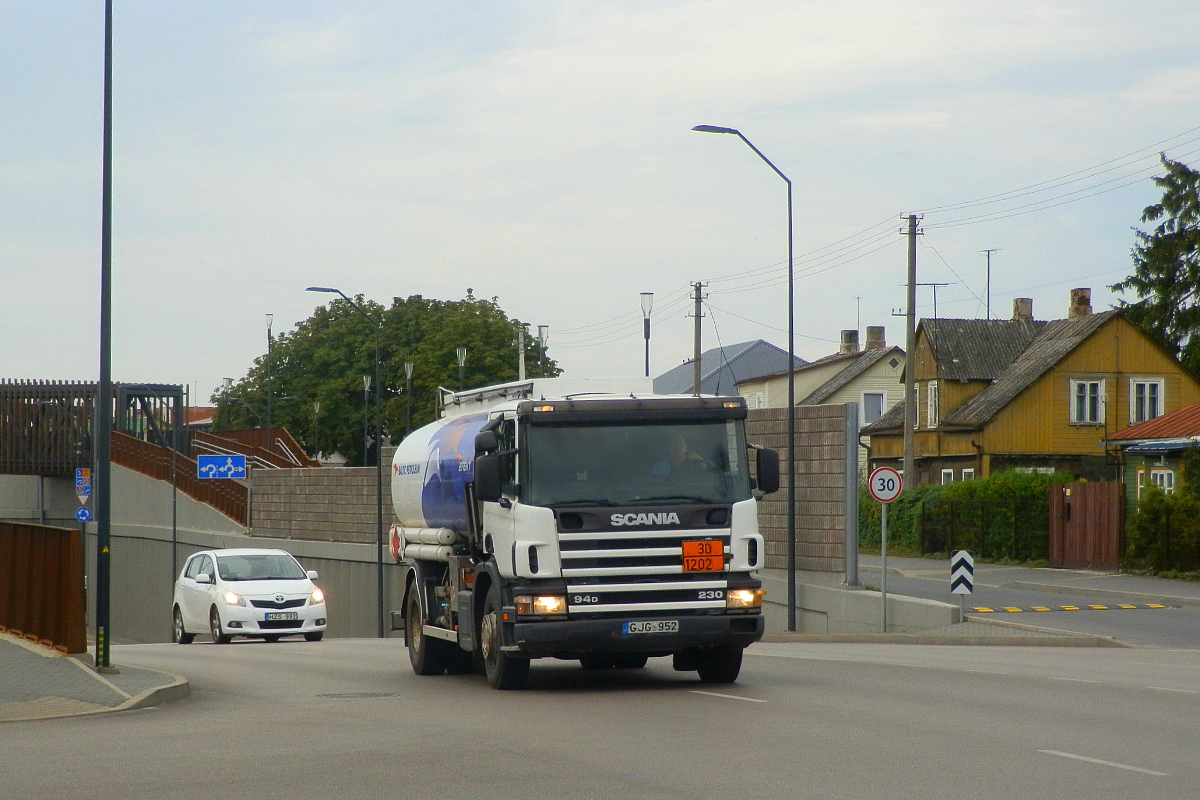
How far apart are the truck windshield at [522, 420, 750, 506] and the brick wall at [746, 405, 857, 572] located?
1120cm

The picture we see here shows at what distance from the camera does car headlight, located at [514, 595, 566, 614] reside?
563 inches

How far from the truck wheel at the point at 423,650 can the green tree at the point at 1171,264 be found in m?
59.3

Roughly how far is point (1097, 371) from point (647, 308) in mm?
30021

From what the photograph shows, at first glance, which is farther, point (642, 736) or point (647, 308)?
point (647, 308)

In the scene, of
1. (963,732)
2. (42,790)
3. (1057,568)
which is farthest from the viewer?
(1057,568)

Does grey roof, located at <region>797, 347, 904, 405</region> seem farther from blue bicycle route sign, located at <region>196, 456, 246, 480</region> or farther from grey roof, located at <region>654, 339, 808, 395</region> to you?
blue bicycle route sign, located at <region>196, 456, 246, 480</region>

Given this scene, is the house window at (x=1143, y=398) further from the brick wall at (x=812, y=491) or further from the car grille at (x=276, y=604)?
the car grille at (x=276, y=604)

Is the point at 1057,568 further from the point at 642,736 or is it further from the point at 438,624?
the point at 642,736

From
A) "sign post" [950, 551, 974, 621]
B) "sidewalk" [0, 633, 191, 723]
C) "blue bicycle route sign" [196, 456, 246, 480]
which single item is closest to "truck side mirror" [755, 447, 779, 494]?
"sidewalk" [0, 633, 191, 723]

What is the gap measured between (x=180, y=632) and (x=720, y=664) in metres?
17.7

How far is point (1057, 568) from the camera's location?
4162 cm

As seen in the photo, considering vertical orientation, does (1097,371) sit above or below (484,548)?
above

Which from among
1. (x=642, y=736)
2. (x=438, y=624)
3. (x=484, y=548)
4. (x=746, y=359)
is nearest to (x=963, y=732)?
(x=642, y=736)

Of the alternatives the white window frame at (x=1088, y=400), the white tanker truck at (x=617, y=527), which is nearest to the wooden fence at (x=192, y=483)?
the white window frame at (x=1088, y=400)
